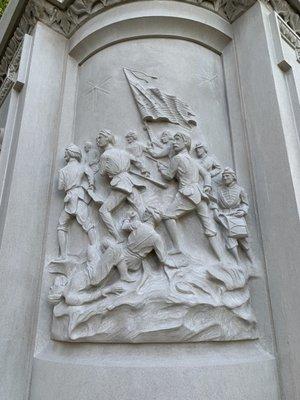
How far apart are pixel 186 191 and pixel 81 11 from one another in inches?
159

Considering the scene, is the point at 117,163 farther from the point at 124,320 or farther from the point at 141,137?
the point at 124,320

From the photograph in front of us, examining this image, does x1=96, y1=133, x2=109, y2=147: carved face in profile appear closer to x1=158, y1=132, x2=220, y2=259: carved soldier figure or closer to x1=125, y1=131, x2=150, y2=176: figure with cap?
x1=125, y1=131, x2=150, y2=176: figure with cap

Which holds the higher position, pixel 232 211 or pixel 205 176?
pixel 205 176

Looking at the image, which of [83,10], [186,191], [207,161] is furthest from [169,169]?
[83,10]

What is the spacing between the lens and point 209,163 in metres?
4.49

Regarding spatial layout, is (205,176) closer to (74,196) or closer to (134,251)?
(134,251)

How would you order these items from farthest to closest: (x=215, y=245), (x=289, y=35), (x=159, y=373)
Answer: (x=289, y=35), (x=215, y=245), (x=159, y=373)

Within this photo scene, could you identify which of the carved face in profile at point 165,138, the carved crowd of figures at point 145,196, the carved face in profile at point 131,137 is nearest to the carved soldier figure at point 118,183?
the carved crowd of figures at point 145,196

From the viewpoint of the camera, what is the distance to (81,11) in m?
5.70

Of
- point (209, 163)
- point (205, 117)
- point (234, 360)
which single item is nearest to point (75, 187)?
point (209, 163)

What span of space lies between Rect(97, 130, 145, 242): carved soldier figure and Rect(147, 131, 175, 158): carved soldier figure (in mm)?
273

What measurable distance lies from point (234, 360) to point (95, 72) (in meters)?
4.79

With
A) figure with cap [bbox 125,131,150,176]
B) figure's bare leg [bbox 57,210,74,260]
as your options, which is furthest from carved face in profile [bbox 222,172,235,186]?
figure's bare leg [bbox 57,210,74,260]

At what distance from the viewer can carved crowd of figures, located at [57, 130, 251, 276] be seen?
3.88 meters
